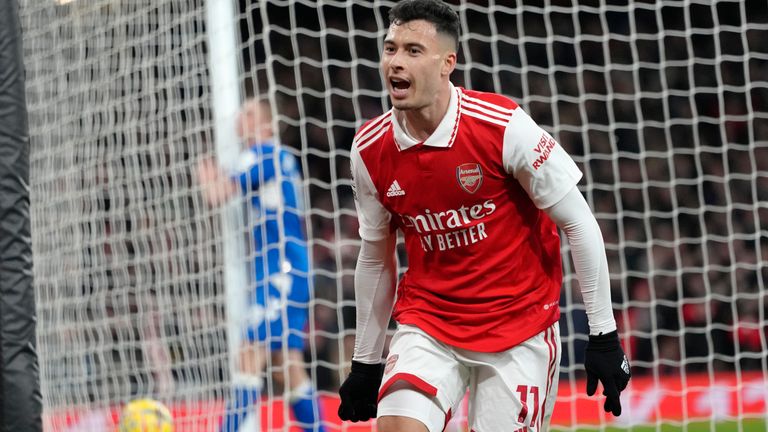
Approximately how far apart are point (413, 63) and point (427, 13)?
0.17 meters

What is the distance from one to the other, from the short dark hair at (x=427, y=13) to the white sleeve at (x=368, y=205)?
430mm

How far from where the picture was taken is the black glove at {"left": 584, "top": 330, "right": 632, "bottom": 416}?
10.3 ft

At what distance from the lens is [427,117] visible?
10.4 feet

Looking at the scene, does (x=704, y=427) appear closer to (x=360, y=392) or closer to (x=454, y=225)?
(x=360, y=392)

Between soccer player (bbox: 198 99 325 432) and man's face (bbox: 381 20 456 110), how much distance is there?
226 cm

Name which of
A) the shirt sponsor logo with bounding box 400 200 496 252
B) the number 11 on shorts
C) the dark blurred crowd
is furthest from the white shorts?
the dark blurred crowd

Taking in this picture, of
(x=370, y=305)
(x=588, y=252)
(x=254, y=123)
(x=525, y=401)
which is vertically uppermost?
(x=254, y=123)

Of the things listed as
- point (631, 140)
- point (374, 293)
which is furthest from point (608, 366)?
point (631, 140)

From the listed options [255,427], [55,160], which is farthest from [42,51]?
[255,427]

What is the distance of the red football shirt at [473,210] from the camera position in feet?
10.2

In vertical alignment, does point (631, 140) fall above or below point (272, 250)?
above

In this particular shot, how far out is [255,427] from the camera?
17.0ft

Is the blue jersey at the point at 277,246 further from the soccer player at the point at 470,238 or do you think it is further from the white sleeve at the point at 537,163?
the white sleeve at the point at 537,163

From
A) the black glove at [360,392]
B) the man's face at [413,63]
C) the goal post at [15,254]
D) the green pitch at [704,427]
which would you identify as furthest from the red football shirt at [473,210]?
the green pitch at [704,427]
